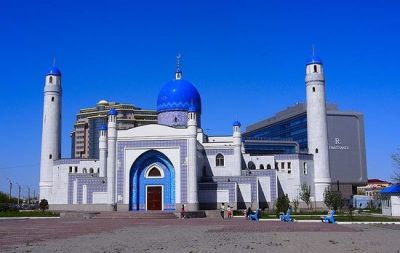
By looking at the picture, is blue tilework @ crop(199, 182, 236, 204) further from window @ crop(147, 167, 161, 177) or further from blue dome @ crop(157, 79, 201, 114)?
blue dome @ crop(157, 79, 201, 114)

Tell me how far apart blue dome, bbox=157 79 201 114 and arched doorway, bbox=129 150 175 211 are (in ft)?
27.2

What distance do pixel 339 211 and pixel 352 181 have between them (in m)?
80.3

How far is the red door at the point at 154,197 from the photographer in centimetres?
4925

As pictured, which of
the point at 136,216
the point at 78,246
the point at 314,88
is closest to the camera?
the point at 78,246

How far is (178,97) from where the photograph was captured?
56156 mm

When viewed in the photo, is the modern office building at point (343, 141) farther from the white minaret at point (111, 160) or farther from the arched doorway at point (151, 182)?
the white minaret at point (111, 160)

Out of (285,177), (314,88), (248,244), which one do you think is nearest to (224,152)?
(285,177)

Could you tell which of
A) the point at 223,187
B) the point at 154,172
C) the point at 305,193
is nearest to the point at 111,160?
the point at 154,172

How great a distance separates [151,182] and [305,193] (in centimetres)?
1561

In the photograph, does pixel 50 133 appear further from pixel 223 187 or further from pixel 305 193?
pixel 305 193

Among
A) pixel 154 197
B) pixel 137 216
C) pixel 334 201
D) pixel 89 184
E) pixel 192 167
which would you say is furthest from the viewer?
pixel 89 184

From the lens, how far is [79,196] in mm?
52219

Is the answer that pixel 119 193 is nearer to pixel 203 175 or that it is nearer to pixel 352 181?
pixel 203 175

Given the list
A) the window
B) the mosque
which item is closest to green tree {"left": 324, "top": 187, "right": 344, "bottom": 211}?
the mosque
